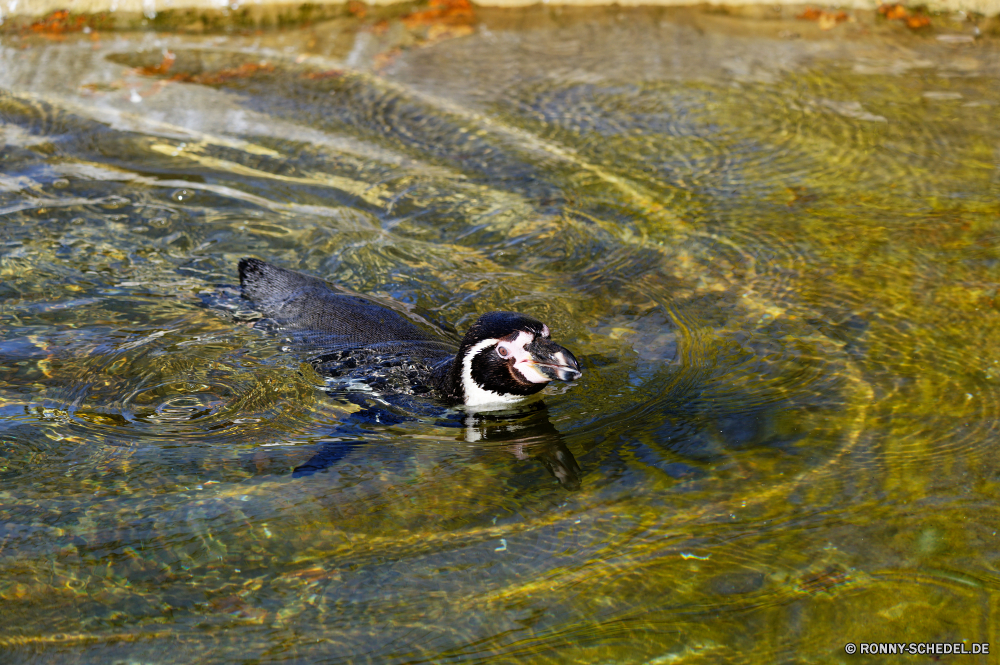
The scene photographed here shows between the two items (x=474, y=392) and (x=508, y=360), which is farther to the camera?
(x=474, y=392)

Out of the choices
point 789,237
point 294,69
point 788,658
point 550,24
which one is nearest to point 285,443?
point 788,658

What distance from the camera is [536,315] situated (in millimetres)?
5531

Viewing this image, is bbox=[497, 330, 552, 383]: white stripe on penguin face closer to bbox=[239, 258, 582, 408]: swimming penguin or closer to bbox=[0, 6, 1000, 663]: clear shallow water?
bbox=[239, 258, 582, 408]: swimming penguin

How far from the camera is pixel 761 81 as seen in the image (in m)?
8.40

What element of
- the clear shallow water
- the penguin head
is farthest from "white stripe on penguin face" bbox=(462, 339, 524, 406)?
the clear shallow water

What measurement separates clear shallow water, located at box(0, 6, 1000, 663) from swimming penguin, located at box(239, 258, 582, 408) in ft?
0.66

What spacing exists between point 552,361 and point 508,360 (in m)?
0.23

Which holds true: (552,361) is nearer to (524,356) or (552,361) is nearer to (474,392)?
(524,356)

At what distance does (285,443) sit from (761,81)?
5865 mm

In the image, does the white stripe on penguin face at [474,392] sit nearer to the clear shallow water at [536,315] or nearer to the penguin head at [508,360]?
the penguin head at [508,360]

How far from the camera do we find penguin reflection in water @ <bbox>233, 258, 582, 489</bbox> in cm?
437

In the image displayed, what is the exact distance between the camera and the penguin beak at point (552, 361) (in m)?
4.34

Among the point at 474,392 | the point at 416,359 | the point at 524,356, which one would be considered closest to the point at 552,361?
the point at 524,356

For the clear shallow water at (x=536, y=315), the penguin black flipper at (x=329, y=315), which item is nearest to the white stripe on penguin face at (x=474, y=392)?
the clear shallow water at (x=536, y=315)
